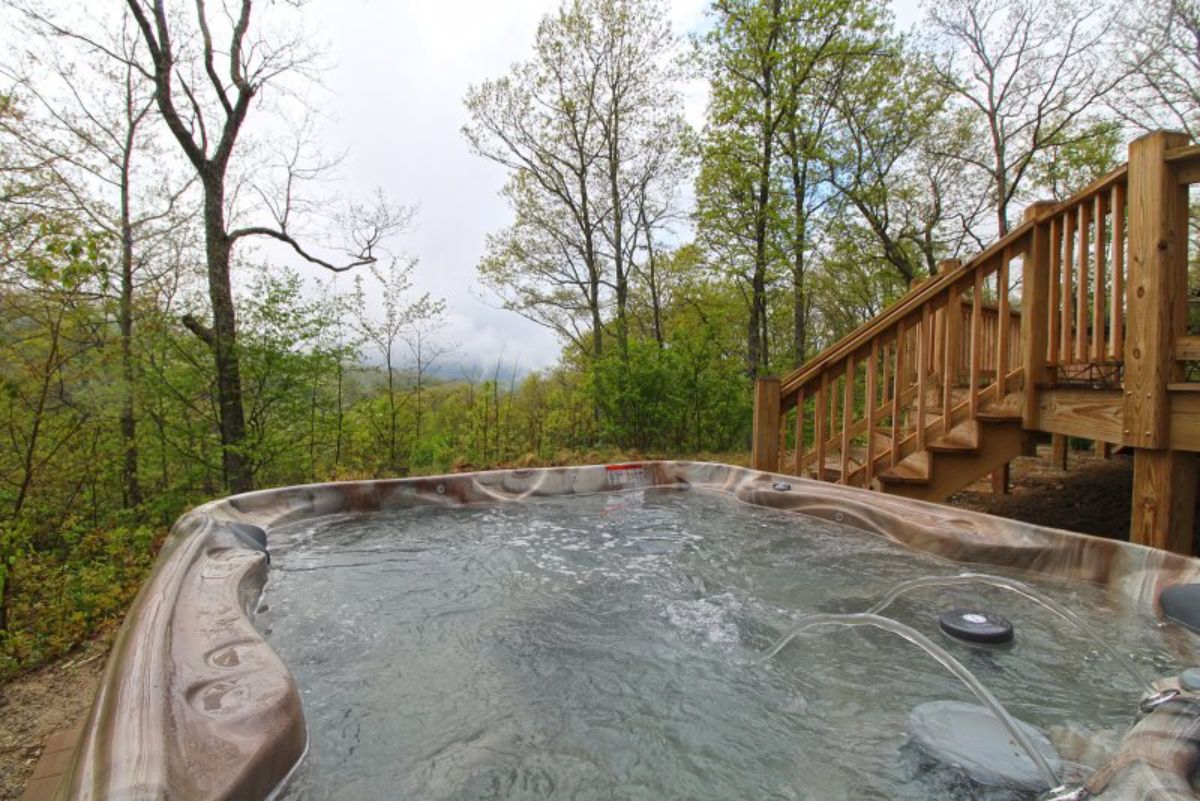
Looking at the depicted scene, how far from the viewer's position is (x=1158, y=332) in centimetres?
192

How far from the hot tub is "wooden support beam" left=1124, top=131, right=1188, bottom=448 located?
0.63 meters

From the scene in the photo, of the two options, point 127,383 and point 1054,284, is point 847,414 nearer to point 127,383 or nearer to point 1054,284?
point 1054,284

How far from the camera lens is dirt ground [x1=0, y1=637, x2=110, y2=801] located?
4.47ft

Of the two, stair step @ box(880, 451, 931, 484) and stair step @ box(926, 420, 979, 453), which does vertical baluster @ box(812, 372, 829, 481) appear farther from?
stair step @ box(926, 420, 979, 453)

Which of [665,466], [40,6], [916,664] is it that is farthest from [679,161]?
[916,664]

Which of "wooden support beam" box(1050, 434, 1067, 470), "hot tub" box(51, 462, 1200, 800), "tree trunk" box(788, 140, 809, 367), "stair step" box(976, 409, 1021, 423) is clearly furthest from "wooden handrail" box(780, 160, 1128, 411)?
"tree trunk" box(788, 140, 809, 367)

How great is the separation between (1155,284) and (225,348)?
242 inches

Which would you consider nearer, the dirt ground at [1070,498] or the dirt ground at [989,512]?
the dirt ground at [989,512]

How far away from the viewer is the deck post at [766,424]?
10.3 ft

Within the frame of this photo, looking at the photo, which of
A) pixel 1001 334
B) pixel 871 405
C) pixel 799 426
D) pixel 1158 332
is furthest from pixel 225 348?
pixel 1158 332

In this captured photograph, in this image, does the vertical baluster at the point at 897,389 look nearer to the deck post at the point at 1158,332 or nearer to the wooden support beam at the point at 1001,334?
the wooden support beam at the point at 1001,334

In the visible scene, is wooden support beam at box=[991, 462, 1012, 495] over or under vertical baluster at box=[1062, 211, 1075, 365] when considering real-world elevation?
under

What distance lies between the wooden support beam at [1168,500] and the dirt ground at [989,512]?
4.71 feet

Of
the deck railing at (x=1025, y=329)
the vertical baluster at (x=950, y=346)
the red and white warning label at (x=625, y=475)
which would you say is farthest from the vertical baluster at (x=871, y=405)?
→ the red and white warning label at (x=625, y=475)
